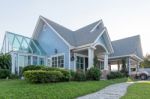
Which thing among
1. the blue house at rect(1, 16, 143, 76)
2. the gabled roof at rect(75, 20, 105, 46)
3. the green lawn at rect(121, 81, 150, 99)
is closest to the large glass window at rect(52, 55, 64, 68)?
the blue house at rect(1, 16, 143, 76)

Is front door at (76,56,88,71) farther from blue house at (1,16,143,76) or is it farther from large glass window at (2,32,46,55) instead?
large glass window at (2,32,46,55)

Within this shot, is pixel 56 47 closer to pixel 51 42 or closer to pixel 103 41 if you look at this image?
pixel 51 42

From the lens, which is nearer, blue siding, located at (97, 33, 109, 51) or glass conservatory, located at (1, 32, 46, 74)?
glass conservatory, located at (1, 32, 46, 74)

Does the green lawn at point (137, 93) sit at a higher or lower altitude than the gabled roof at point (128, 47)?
lower

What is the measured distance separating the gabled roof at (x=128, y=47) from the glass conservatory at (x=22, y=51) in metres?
11.1

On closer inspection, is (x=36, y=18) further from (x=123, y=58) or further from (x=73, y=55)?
(x=123, y=58)

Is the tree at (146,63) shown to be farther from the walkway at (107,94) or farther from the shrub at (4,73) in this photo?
the walkway at (107,94)

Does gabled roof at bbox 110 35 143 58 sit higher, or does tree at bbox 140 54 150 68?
gabled roof at bbox 110 35 143 58

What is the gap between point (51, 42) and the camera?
23.8 metres

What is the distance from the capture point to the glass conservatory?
69.6 ft

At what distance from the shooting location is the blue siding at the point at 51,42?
2183 cm

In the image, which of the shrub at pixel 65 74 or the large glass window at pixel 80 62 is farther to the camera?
the large glass window at pixel 80 62

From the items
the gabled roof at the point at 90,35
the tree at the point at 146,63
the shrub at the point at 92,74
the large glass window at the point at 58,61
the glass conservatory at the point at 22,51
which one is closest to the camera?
the shrub at the point at 92,74

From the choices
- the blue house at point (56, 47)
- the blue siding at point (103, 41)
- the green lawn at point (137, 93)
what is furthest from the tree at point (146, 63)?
the green lawn at point (137, 93)
